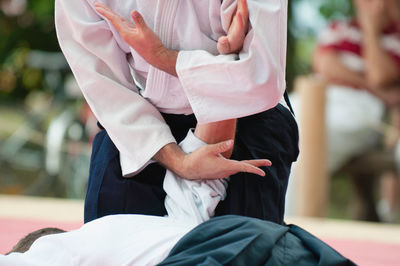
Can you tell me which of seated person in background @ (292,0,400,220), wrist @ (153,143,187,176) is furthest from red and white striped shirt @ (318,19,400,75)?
wrist @ (153,143,187,176)

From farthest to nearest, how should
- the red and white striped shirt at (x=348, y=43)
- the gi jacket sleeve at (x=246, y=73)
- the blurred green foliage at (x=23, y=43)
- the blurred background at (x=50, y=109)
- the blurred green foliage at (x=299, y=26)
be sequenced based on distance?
the blurred green foliage at (x=23, y=43) < the blurred green foliage at (x=299, y=26) < the blurred background at (x=50, y=109) < the red and white striped shirt at (x=348, y=43) < the gi jacket sleeve at (x=246, y=73)

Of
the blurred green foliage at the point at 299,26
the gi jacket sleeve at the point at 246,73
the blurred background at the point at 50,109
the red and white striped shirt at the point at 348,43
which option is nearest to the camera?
the gi jacket sleeve at the point at 246,73

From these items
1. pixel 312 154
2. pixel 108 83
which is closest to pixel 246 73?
pixel 108 83

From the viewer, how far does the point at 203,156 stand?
5.23 feet

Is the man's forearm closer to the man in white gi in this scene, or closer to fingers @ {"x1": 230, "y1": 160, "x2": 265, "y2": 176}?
the man in white gi

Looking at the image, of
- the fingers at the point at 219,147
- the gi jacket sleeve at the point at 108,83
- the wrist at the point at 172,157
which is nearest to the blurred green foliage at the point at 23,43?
the gi jacket sleeve at the point at 108,83

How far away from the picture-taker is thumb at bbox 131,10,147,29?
1.60m

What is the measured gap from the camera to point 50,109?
6.36m

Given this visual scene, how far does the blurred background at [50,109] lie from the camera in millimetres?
5816

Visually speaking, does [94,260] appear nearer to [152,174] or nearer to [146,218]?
[146,218]

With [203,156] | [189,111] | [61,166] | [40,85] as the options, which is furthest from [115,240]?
[40,85]

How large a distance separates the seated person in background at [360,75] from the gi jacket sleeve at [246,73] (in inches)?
118

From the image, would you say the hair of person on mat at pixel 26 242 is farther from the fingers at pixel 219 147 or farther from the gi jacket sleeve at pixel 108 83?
the fingers at pixel 219 147

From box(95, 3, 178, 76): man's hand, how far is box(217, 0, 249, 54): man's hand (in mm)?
118
